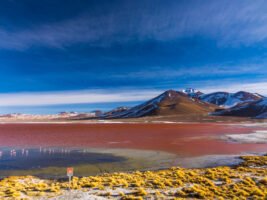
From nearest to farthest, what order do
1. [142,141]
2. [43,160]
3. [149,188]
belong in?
[149,188]
[43,160]
[142,141]

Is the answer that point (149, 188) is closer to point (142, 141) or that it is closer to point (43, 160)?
point (43, 160)

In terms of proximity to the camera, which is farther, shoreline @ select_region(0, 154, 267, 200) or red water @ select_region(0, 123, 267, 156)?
red water @ select_region(0, 123, 267, 156)

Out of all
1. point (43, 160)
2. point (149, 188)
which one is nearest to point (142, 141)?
point (43, 160)

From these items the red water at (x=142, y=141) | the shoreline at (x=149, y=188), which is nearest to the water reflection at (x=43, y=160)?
the shoreline at (x=149, y=188)

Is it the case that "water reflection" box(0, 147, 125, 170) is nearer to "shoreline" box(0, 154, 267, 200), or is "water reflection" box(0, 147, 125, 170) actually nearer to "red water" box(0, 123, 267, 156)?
"shoreline" box(0, 154, 267, 200)

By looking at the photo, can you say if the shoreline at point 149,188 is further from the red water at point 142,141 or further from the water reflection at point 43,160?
the red water at point 142,141

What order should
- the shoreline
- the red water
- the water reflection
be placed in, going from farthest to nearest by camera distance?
the red water → the water reflection → the shoreline

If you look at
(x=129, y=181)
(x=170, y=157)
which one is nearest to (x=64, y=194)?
(x=129, y=181)

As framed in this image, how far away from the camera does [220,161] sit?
25.2m

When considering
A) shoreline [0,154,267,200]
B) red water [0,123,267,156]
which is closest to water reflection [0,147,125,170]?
shoreline [0,154,267,200]

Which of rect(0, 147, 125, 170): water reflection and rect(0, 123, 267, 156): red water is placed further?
rect(0, 123, 267, 156): red water

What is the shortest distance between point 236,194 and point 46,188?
36.4ft

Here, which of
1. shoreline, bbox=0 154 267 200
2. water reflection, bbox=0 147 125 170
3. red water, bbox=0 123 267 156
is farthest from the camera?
red water, bbox=0 123 267 156

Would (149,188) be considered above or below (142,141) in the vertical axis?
above
